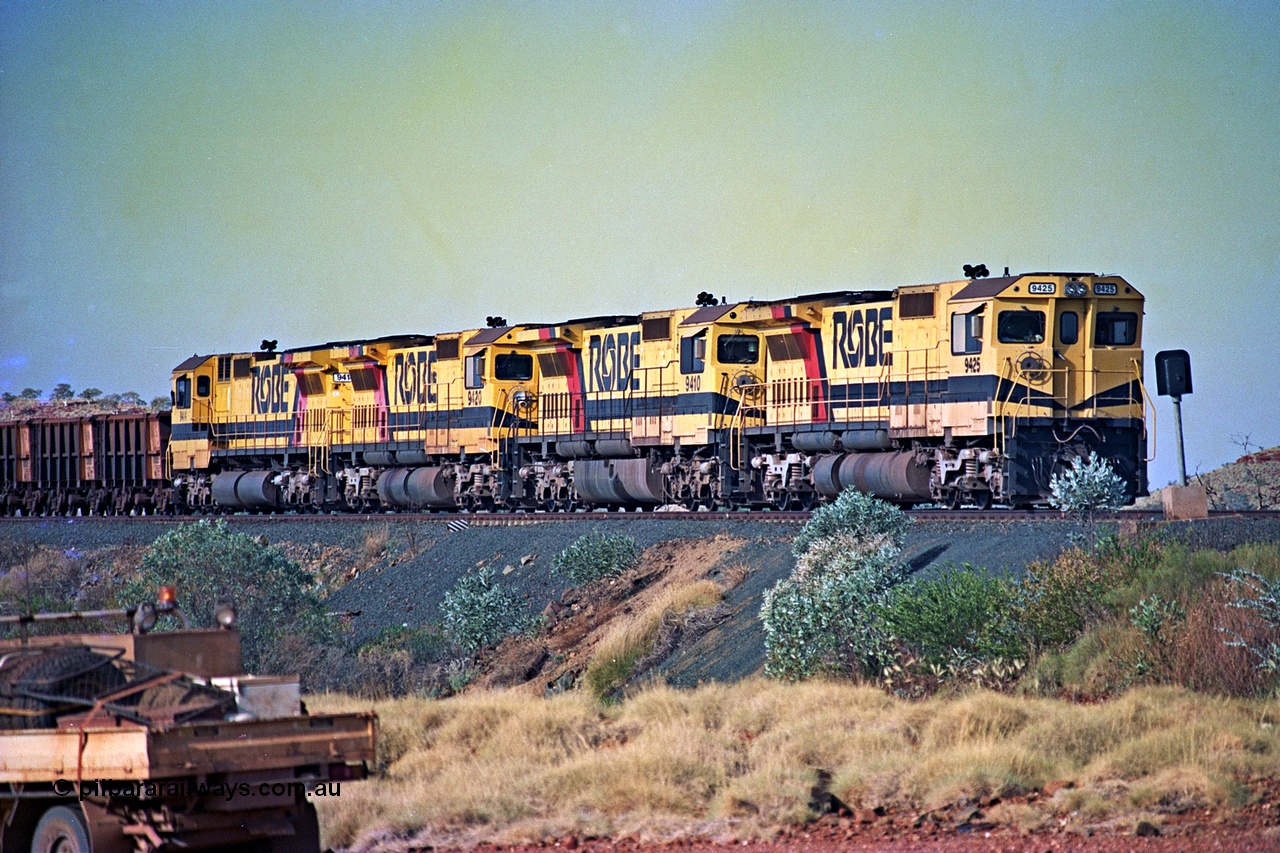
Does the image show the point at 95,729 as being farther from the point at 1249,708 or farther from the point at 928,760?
the point at 1249,708

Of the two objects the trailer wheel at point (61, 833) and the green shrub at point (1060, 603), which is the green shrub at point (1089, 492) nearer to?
the green shrub at point (1060, 603)

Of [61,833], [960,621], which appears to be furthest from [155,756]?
[960,621]

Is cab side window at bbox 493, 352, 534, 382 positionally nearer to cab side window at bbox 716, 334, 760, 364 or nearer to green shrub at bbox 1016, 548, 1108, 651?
cab side window at bbox 716, 334, 760, 364

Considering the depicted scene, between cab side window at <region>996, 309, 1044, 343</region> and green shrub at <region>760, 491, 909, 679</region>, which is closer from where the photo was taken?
green shrub at <region>760, 491, 909, 679</region>

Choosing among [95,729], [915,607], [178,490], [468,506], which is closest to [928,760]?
[915,607]

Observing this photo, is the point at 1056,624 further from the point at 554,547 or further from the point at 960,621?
the point at 554,547

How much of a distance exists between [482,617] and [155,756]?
15818mm

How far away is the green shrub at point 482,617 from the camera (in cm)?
2316

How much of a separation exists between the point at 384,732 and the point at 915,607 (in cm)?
556

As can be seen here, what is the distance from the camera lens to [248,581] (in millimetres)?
24531

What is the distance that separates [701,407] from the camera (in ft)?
94.8

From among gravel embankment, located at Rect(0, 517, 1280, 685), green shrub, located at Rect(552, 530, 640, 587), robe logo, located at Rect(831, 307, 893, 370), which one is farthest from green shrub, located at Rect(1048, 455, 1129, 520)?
green shrub, located at Rect(552, 530, 640, 587)

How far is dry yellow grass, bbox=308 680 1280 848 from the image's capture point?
35.6 ft

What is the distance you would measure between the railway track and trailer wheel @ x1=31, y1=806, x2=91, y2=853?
44.0ft
